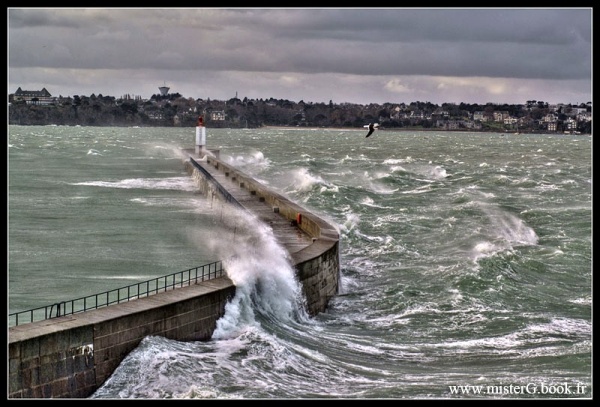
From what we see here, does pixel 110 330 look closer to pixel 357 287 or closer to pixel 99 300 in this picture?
pixel 99 300

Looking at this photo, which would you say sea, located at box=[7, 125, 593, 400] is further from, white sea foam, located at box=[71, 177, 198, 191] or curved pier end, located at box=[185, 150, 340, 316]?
white sea foam, located at box=[71, 177, 198, 191]

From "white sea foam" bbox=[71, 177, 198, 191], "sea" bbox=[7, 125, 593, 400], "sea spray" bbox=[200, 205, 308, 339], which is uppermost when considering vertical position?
"sea spray" bbox=[200, 205, 308, 339]

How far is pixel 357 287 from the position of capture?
22797 mm

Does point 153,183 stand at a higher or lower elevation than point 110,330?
lower

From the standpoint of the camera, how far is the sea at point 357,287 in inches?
554

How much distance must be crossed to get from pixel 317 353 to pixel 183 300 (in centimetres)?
249

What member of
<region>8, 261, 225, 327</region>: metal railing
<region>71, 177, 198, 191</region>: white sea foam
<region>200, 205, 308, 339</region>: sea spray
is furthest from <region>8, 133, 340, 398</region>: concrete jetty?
<region>71, 177, 198, 191</region>: white sea foam

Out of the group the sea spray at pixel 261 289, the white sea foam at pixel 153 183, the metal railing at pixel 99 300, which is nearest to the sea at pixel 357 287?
the sea spray at pixel 261 289

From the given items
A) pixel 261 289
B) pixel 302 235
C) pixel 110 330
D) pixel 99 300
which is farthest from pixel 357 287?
pixel 110 330

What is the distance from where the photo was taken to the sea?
1407 cm

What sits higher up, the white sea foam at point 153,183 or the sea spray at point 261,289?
the sea spray at point 261,289

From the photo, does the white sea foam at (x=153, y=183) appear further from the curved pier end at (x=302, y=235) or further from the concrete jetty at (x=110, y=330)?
the concrete jetty at (x=110, y=330)

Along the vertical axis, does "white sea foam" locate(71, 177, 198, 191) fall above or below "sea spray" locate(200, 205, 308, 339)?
below

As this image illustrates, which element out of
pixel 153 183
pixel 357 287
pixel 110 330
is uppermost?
pixel 110 330
